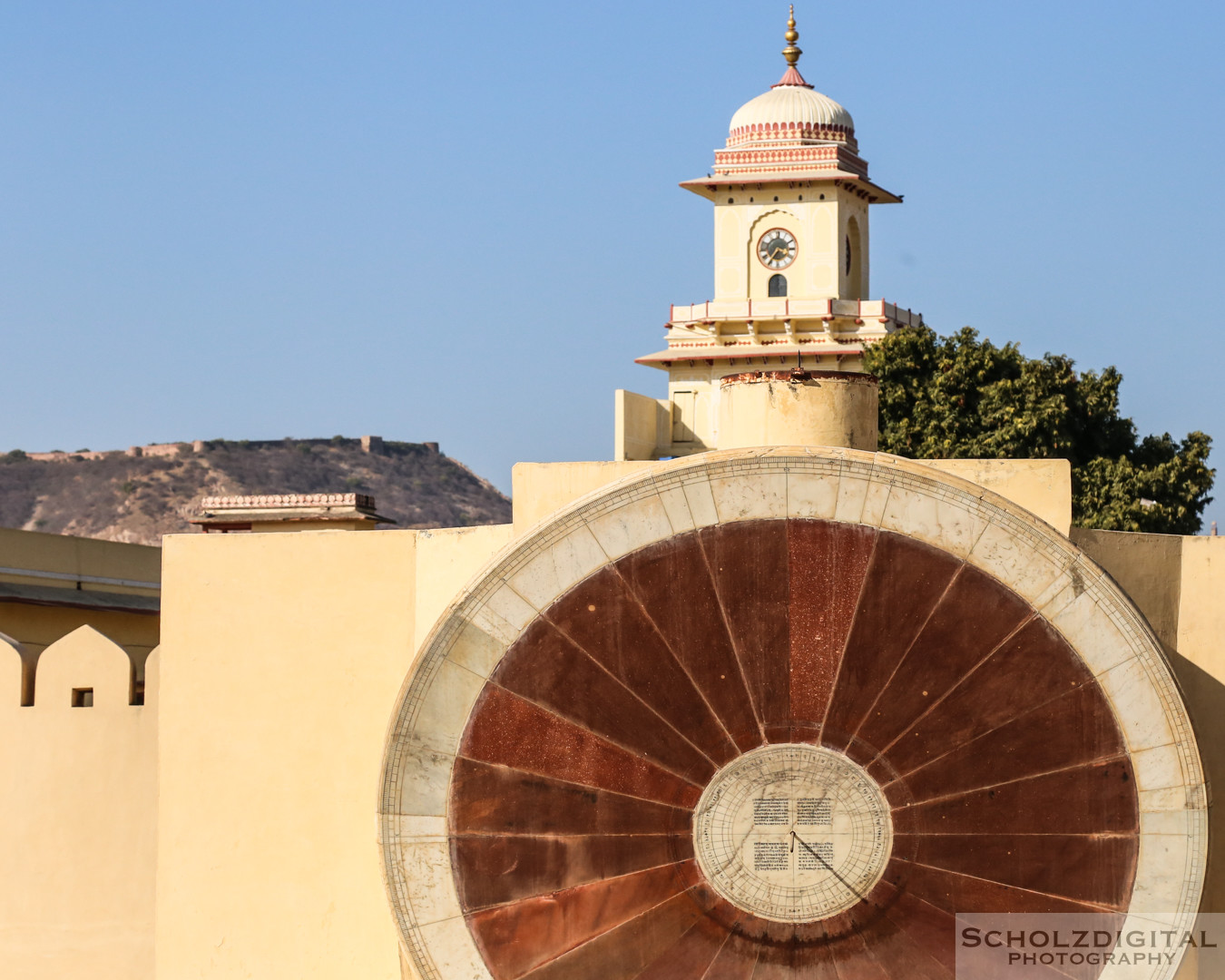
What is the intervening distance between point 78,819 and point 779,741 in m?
7.85

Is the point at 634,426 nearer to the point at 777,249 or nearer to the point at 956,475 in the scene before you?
the point at 956,475

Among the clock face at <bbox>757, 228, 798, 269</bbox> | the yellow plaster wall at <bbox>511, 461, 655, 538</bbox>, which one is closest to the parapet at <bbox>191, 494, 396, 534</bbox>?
the yellow plaster wall at <bbox>511, 461, 655, 538</bbox>

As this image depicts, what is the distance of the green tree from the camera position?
39906 millimetres

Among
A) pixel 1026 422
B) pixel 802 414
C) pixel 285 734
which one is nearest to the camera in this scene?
pixel 802 414

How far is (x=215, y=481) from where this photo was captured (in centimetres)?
13275

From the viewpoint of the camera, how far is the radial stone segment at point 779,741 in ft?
51.5

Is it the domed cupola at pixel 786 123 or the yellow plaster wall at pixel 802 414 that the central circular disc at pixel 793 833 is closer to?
the yellow plaster wall at pixel 802 414

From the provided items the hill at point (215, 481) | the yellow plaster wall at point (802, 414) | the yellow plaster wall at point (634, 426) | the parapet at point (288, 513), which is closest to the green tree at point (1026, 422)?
the yellow plaster wall at point (634, 426)

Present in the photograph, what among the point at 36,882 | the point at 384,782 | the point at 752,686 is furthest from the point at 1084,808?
the point at 36,882

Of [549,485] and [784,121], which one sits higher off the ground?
[784,121]

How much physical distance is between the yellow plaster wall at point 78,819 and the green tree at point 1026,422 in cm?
2314

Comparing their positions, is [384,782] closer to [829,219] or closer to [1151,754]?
[1151,754]

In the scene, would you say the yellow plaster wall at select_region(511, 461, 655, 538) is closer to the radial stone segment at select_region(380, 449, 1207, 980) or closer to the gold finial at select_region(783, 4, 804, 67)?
the radial stone segment at select_region(380, 449, 1207, 980)

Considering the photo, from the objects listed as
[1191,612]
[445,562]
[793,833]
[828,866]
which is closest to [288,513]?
[445,562]
